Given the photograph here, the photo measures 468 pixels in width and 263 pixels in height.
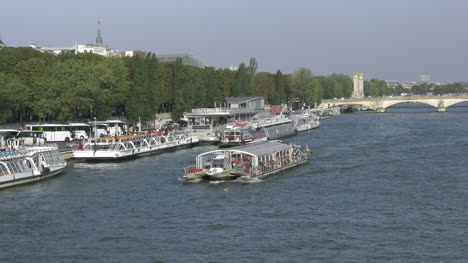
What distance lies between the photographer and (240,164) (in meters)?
43.7

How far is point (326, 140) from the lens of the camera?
7494 cm

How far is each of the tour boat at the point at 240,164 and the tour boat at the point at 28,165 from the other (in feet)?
30.2

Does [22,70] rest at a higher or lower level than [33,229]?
higher

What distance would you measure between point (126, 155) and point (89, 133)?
10.8m

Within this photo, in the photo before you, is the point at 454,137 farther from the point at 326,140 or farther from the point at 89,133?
the point at 89,133

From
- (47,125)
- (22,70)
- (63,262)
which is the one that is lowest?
(63,262)

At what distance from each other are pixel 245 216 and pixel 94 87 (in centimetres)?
4006

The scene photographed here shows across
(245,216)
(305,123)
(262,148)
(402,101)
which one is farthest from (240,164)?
(402,101)

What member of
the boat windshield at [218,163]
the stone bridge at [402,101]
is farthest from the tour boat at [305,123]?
the boat windshield at [218,163]

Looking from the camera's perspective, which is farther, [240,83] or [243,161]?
[240,83]

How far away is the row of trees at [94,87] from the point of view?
66.9 m

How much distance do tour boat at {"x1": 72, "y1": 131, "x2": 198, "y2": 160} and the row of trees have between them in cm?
960

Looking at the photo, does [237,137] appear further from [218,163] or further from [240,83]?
[240,83]

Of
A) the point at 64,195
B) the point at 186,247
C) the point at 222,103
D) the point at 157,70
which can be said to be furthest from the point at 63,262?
the point at 222,103
